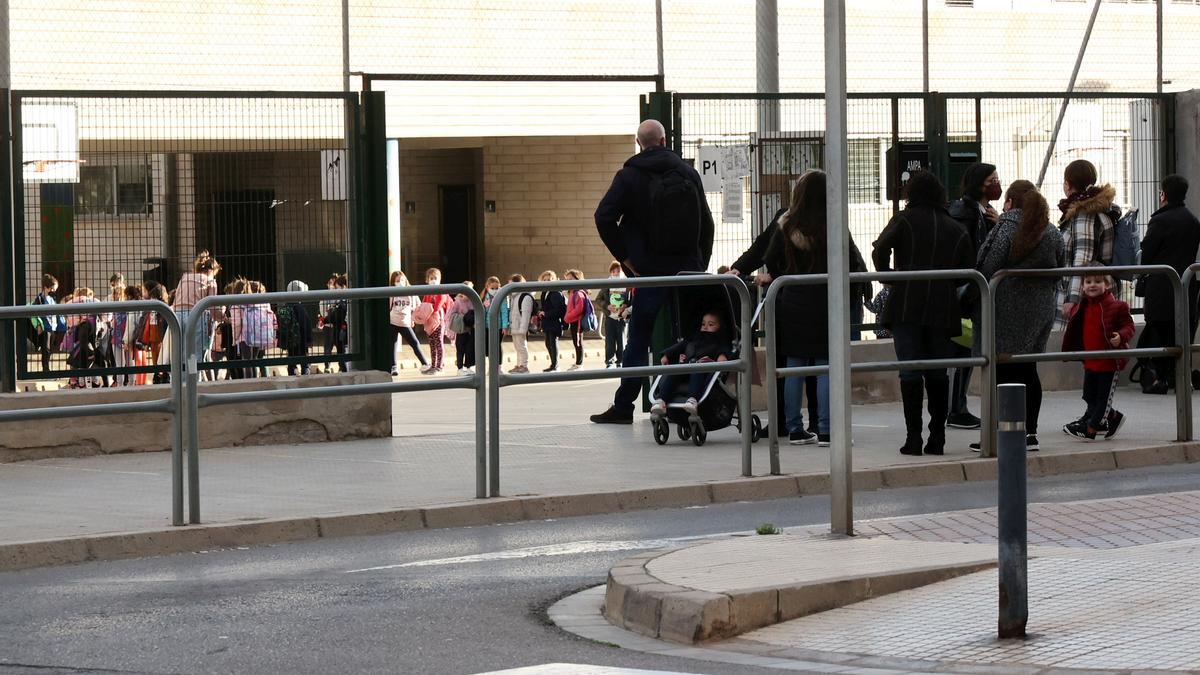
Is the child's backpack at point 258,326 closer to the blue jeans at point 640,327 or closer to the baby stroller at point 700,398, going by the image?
the blue jeans at point 640,327

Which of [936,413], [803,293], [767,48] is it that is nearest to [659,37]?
[767,48]

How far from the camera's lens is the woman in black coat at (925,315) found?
12195 millimetres

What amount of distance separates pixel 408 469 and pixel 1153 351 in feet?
14.8

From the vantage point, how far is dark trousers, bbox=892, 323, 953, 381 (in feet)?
40.1

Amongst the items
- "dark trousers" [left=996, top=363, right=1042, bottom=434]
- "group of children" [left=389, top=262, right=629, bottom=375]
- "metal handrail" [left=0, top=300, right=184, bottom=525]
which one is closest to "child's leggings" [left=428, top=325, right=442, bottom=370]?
"group of children" [left=389, top=262, right=629, bottom=375]

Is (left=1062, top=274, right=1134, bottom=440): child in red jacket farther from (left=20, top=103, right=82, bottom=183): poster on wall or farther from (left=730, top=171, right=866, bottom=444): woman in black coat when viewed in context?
(left=20, top=103, right=82, bottom=183): poster on wall

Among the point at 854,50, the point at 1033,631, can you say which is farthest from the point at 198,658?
the point at 854,50

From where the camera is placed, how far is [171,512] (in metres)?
10.1

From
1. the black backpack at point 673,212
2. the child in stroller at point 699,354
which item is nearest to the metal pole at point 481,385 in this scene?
the child in stroller at point 699,354

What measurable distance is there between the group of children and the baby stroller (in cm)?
49

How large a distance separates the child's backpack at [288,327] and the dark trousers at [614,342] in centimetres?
248

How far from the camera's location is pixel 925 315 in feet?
39.9

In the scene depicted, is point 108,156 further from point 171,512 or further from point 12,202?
point 171,512

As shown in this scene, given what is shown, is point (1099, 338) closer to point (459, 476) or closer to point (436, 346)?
point (459, 476)
